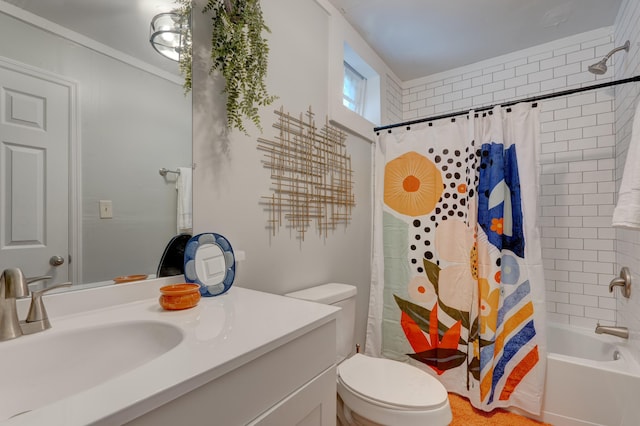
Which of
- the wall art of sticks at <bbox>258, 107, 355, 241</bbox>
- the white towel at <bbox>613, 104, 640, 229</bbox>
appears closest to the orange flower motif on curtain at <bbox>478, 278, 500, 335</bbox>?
the white towel at <bbox>613, 104, 640, 229</bbox>

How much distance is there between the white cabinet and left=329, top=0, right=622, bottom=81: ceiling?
2007mm

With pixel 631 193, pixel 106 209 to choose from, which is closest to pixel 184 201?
pixel 106 209

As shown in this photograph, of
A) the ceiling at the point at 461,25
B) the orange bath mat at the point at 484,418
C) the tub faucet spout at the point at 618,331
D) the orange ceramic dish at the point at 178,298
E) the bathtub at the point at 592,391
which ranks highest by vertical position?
the ceiling at the point at 461,25

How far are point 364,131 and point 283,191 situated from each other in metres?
0.99

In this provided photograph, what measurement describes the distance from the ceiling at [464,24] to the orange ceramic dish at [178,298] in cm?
191

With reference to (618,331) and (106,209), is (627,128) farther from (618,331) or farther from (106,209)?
(106,209)

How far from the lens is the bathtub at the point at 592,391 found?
144 centimetres

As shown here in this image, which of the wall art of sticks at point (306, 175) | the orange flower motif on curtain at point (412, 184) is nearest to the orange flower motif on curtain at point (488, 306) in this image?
the orange flower motif on curtain at point (412, 184)

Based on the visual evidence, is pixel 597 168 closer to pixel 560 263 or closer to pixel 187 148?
pixel 560 263

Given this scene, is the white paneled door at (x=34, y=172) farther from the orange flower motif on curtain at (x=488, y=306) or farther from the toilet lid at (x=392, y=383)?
the orange flower motif on curtain at (x=488, y=306)

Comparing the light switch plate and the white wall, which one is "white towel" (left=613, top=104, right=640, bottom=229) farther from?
the light switch plate

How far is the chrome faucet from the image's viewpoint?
2.30 ft

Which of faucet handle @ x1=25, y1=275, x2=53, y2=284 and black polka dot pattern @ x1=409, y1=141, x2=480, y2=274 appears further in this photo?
black polka dot pattern @ x1=409, y1=141, x2=480, y2=274

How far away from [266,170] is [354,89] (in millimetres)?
1460
